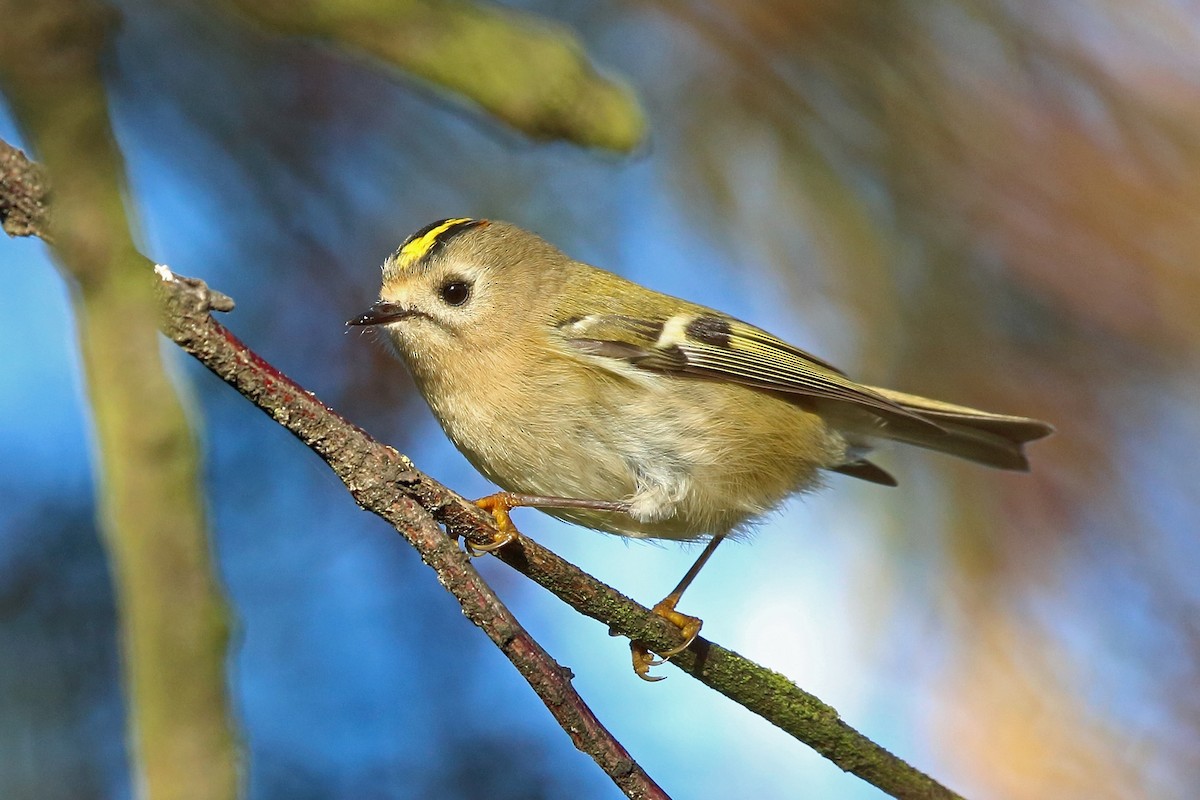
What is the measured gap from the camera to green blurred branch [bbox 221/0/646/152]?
1446mm

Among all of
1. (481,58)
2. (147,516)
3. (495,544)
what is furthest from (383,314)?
(495,544)

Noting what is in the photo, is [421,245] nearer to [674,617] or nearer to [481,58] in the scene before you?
[481,58]

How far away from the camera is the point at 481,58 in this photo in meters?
1.48

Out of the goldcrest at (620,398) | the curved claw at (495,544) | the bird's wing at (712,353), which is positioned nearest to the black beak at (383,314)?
the goldcrest at (620,398)

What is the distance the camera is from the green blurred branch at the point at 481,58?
145 centimetres

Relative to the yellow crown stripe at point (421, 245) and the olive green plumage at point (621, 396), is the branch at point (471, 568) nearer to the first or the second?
the olive green plumage at point (621, 396)

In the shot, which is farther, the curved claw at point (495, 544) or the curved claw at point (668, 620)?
the curved claw at point (668, 620)

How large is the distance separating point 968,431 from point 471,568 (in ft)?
4.90

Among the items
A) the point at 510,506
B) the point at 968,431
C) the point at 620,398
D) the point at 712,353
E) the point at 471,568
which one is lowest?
the point at 471,568

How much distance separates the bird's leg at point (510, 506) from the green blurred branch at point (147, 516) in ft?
0.94

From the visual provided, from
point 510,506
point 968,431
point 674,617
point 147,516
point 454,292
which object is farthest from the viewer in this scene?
point 968,431

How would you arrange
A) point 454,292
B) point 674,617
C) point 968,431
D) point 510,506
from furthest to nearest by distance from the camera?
point 968,431, point 454,292, point 674,617, point 510,506

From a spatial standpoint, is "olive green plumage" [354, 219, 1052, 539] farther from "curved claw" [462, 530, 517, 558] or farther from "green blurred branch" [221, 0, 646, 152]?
"curved claw" [462, 530, 517, 558]

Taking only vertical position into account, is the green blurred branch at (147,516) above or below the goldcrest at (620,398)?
below
